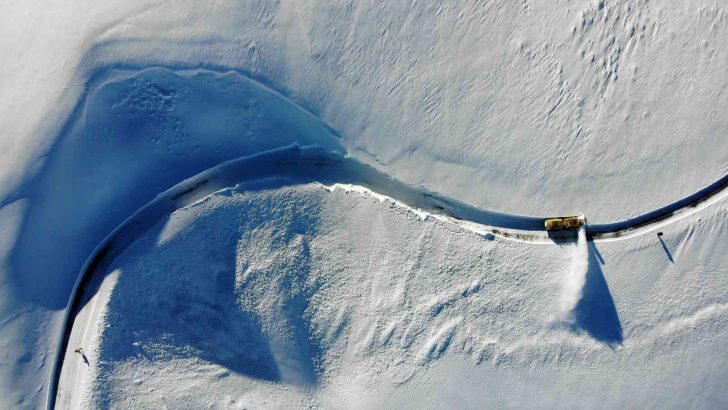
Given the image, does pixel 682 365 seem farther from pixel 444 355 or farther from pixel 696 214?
pixel 444 355

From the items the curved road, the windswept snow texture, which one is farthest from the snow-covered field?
the curved road

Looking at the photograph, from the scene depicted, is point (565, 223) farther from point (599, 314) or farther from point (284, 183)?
point (284, 183)

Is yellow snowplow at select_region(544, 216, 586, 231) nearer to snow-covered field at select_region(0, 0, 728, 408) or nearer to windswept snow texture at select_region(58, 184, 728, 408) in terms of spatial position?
snow-covered field at select_region(0, 0, 728, 408)

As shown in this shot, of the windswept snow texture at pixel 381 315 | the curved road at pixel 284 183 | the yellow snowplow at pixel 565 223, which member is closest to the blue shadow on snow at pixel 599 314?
the windswept snow texture at pixel 381 315

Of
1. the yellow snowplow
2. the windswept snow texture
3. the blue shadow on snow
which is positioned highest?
the yellow snowplow

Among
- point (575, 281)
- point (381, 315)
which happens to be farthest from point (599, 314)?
point (381, 315)
